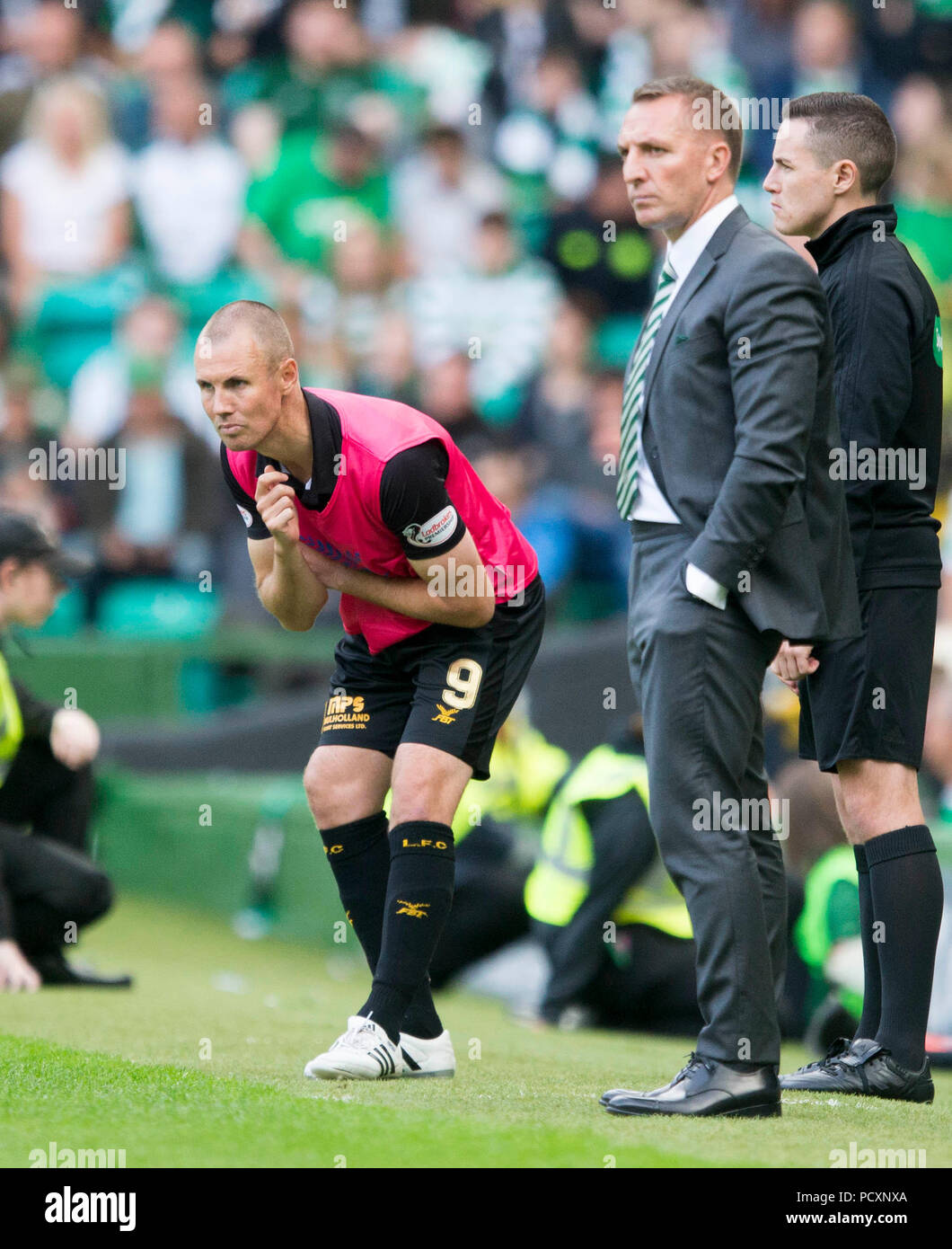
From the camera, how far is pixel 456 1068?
15.0 ft

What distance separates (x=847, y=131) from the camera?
4324mm

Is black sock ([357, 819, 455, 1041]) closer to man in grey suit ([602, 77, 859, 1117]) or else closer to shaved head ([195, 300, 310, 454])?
man in grey suit ([602, 77, 859, 1117])

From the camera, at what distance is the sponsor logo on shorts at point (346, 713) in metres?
4.45

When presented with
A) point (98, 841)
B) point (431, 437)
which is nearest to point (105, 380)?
point (98, 841)

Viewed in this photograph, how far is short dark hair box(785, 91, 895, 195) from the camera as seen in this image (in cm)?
432

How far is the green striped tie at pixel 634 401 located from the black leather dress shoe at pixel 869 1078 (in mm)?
1398

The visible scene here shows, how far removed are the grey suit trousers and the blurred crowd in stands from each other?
6.17 meters

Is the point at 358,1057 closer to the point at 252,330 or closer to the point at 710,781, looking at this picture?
the point at 710,781

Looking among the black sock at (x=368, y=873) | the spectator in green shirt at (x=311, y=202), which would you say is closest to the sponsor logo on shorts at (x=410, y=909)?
the black sock at (x=368, y=873)

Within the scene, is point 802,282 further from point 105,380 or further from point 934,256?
point 934,256

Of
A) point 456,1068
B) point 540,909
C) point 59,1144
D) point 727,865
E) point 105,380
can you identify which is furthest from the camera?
point 105,380

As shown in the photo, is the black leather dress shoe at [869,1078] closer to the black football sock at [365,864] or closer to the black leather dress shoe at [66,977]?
the black football sock at [365,864]
